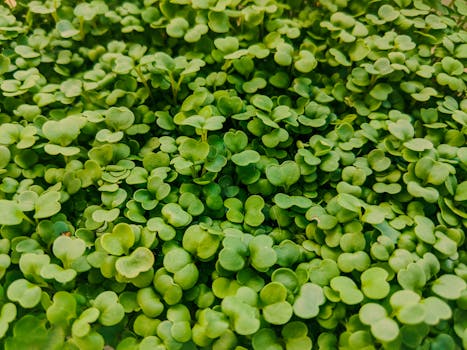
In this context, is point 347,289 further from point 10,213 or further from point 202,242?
point 10,213

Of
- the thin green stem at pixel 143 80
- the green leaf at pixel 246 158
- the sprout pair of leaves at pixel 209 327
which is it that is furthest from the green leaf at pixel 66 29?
the sprout pair of leaves at pixel 209 327

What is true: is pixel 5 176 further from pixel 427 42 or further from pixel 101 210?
pixel 427 42

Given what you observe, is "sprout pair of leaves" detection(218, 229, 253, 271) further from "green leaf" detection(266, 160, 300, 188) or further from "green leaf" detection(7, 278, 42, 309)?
"green leaf" detection(7, 278, 42, 309)

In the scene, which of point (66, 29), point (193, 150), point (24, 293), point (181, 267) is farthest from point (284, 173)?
point (66, 29)

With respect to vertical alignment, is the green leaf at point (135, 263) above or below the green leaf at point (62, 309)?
above

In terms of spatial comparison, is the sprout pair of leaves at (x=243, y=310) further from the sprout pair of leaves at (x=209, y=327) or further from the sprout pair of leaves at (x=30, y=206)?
the sprout pair of leaves at (x=30, y=206)

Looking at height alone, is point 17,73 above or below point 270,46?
below

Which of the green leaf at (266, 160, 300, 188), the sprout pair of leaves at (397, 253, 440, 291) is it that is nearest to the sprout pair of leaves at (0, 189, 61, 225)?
the green leaf at (266, 160, 300, 188)

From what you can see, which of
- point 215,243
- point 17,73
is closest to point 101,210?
point 215,243
